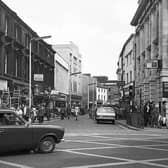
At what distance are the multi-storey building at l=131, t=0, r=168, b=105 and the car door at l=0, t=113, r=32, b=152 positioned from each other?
2027 centimetres

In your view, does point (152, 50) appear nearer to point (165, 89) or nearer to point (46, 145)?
point (165, 89)

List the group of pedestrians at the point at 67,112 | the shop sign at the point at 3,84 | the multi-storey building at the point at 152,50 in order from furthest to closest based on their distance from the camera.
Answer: the group of pedestrians at the point at 67,112
the shop sign at the point at 3,84
the multi-storey building at the point at 152,50

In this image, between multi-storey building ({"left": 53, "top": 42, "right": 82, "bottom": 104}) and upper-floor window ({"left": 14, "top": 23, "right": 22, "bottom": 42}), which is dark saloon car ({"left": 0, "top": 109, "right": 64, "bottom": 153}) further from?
multi-storey building ({"left": 53, "top": 42, "right": 82, "bottom": 104})

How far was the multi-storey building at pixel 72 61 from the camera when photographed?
9656 cm

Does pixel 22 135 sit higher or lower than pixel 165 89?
lower

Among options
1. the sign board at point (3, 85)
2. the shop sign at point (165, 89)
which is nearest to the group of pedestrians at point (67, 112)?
the sign board at point (3, 85)

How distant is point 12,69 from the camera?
1614 inches

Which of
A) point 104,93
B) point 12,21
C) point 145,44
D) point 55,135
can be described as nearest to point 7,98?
point 12,21

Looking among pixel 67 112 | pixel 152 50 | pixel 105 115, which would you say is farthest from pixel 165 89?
pixel 67 112

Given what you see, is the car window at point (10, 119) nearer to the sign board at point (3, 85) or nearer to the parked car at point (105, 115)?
the sign board at point (3, 85)

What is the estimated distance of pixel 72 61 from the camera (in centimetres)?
10306

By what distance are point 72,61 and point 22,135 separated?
298ft

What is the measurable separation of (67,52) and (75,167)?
285ft

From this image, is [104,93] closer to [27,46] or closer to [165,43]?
[27,46]
